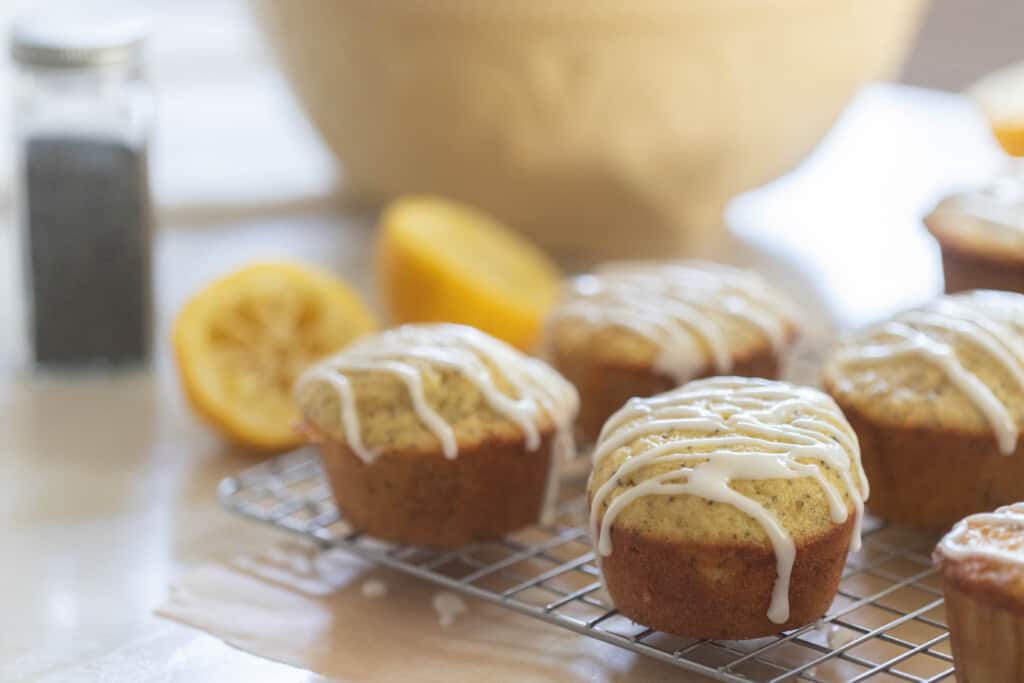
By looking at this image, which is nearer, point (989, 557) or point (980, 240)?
point (989, 557)

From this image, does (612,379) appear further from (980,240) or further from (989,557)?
(989,557)

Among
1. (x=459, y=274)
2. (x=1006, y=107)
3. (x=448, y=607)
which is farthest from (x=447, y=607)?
(x=1006, y=107)

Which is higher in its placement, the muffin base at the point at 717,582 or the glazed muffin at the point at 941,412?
the glazed muffin at the point at 941,412

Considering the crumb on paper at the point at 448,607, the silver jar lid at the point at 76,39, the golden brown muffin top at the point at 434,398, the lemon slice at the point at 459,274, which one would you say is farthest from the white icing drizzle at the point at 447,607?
the silver jar lid at the point at 76,39

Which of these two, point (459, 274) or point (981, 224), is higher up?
point (981, 224)

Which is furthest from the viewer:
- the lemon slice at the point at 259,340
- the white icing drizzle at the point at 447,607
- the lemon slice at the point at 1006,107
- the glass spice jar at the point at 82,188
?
the lemon slice at the point at 1006,107

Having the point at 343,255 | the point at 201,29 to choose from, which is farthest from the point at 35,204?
the point at 201,29

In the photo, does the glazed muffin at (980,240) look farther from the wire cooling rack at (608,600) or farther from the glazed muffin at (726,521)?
the glazed muffin at (726,521)
